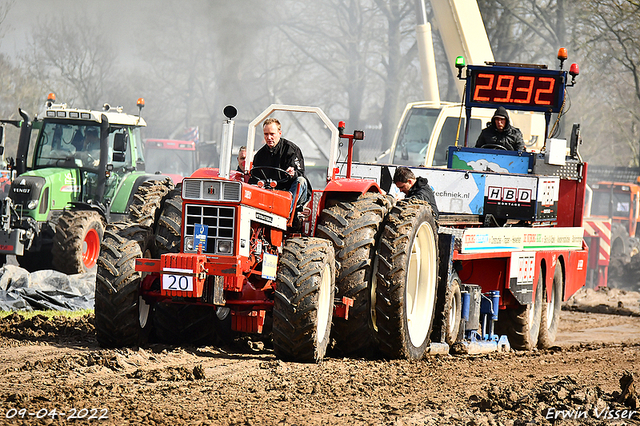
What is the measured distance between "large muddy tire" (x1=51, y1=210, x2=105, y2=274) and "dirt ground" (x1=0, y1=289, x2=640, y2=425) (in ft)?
15.6

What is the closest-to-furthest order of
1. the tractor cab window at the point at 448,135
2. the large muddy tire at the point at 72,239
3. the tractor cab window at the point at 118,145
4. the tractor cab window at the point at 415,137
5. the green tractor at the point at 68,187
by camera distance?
the large muddy tire at the point at 72,239, the green tractor at the point at 68,187, the tractor cab window at the point at 118,145, the tractor cab window at the point at 448,135, the tractor cab window at the point at 415,137

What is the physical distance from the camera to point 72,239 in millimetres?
13664

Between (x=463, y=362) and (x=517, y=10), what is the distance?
2299 cm

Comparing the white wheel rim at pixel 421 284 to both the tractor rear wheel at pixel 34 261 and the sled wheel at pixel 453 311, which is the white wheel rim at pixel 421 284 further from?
the tractor rear wheel at pixel 34 261

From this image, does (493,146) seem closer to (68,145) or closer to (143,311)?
(143,311)

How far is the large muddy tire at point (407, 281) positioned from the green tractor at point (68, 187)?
254 inches

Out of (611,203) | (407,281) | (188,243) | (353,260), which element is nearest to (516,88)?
(407,281)

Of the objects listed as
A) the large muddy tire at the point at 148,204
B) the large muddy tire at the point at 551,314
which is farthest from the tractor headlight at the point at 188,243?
the large muddy tire at the point at 551,314

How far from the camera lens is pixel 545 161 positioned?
12156 mm

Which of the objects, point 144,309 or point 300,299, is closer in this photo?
point 300,299

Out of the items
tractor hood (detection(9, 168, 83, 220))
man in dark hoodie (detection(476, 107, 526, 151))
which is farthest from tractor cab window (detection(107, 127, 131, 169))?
man in dark hoodie (detection(476, 107, 526, 151))

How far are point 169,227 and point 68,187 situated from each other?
7.49m

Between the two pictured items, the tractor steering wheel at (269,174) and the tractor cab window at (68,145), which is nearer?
the tractor steering wheel at (269,174)

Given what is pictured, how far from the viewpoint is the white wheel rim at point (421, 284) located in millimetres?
8805
